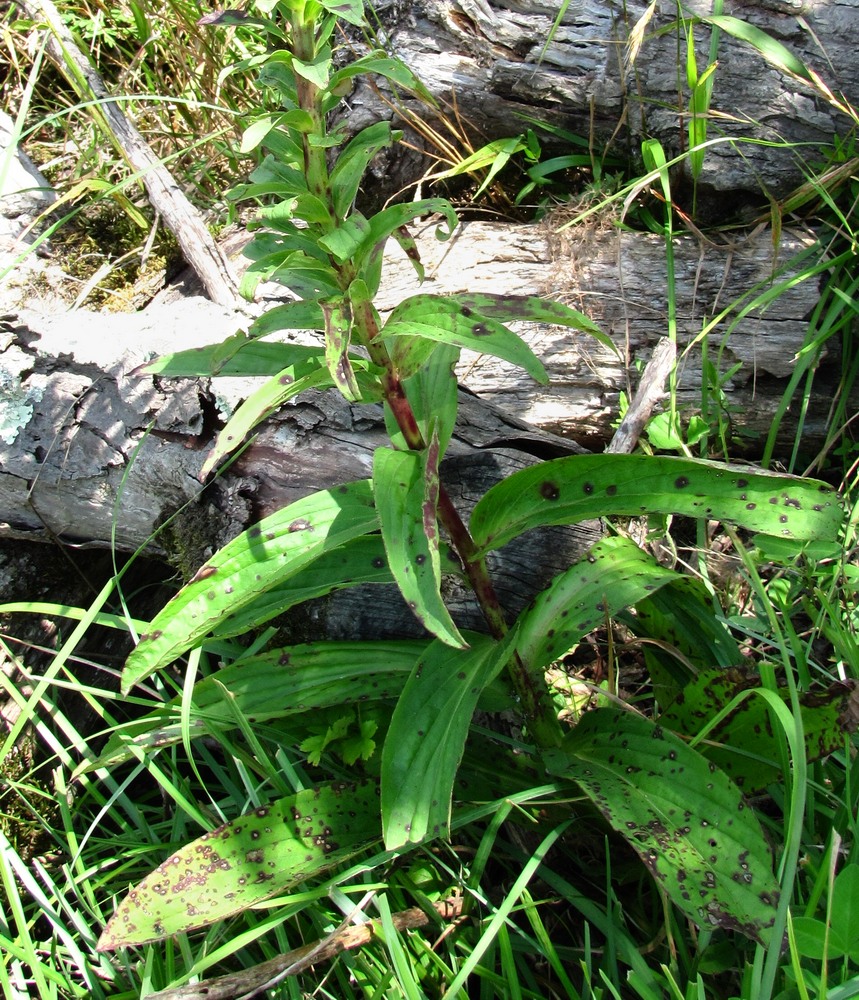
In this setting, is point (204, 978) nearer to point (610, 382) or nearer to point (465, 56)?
point (610, 382)

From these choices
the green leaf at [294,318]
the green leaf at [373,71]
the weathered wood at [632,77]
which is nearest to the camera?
the green leaf at [373,71]

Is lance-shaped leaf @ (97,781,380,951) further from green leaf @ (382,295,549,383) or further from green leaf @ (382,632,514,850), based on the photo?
green leaf @ (382,295,549,383)

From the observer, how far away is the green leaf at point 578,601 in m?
1.63

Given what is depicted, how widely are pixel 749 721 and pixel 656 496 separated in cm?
49

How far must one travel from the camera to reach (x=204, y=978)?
5.53ft

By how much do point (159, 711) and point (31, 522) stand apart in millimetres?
740

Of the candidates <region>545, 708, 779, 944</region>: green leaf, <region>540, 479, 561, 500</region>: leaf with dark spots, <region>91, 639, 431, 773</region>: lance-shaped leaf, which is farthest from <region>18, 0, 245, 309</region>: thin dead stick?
<region>545, 708, 779, 944</region>: green leaf

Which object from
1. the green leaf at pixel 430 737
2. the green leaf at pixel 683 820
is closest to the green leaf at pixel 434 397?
the green leaf at pixel 430 737

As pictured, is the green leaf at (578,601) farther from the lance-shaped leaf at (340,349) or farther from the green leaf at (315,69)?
the green leaf at (315,69)

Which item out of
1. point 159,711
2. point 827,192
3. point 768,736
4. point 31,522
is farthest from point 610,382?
point 31,522

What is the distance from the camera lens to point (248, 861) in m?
1.58

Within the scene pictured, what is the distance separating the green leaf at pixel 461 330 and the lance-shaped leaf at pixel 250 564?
35 cm

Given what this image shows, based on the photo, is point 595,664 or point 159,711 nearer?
point 159,711

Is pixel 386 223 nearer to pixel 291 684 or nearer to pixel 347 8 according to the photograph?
pixel 347 8
